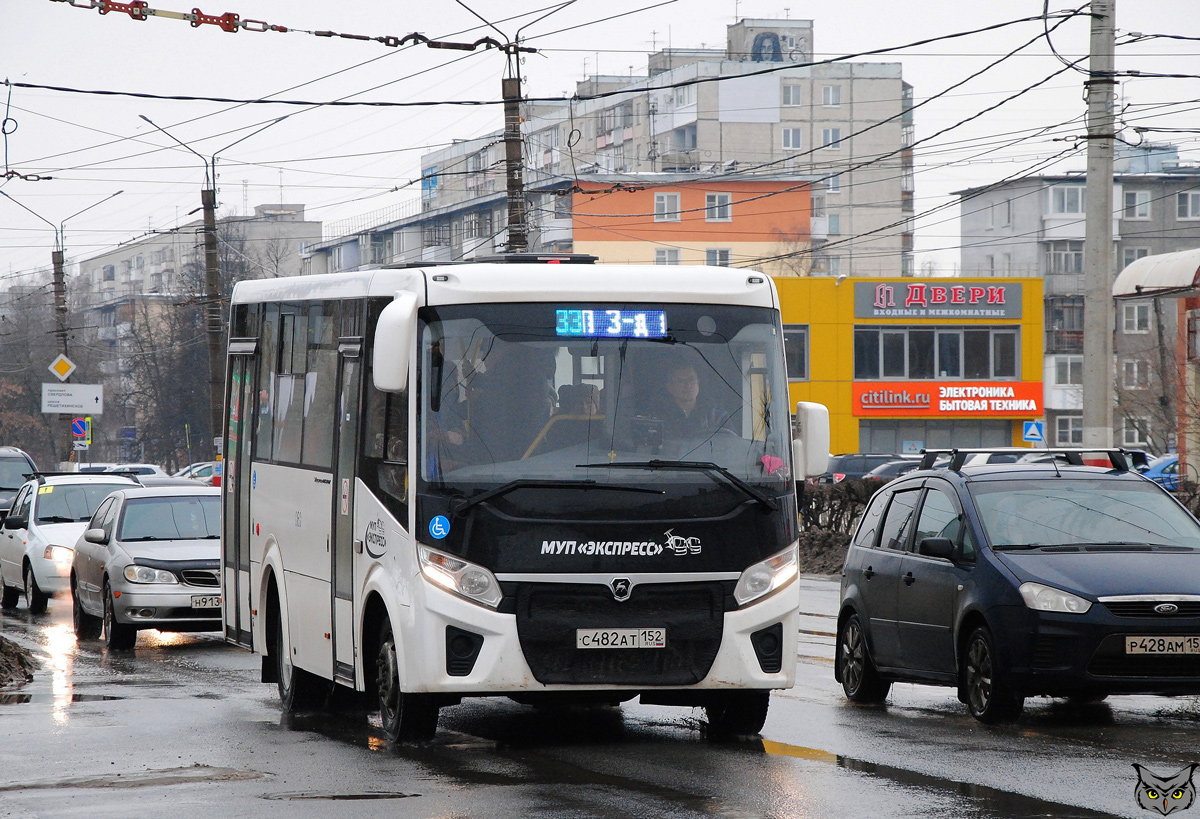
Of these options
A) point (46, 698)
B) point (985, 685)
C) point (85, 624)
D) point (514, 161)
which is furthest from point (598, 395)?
point (514, 161)

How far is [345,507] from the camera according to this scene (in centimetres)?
1026

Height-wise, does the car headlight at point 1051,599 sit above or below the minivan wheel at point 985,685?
above

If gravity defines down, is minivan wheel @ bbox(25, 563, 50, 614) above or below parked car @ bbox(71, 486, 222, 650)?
below

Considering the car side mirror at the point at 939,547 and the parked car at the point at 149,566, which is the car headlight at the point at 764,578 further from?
the parked car at the point at 149,566

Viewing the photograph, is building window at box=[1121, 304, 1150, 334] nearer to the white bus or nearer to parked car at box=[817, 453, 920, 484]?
parked car at box=[817, 453, 920, 484]

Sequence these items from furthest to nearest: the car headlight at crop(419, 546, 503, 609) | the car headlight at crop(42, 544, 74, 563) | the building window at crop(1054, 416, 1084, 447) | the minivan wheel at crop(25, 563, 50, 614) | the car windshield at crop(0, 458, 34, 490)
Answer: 1. the building window at crop(1054, 416, 1084, 447)
2. the car windshield at crop(0, 458, 34, 490)
3. the minivan wheel at crop(25, 563, 50, 614)
4. the car headlight at crop(42, 544, 74, 563)
5. the car headlight at crop(419, 546, 503, 609)

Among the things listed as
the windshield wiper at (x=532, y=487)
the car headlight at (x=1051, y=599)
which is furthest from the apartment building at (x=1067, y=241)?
the windshield wiper at (x=532, y=487)

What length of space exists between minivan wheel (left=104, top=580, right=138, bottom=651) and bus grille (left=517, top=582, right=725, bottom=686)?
928 cm

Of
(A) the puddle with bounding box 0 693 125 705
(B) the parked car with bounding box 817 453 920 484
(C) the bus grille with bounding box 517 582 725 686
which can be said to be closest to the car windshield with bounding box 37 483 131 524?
(A) the puddle with bounding box 0 693 125 705

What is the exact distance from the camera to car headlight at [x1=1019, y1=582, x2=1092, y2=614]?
10.0m

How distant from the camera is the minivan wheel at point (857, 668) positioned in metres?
12.0

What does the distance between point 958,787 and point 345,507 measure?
4.02 m

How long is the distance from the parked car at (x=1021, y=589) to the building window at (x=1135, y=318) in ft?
287

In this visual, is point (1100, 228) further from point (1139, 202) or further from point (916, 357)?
point (1139, 202)
